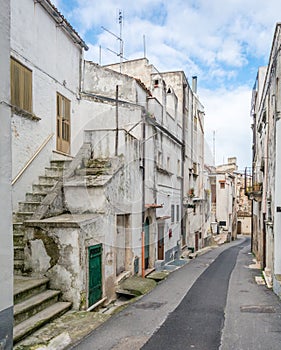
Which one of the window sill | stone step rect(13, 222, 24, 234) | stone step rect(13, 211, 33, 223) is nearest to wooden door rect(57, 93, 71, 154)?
the window sill

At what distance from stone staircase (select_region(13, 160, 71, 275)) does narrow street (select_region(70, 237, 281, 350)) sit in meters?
2.50

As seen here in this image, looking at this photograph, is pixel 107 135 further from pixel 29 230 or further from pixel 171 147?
pixel 171 147

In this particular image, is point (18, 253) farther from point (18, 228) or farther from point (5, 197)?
point (5, 197)

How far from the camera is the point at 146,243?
1363 cm

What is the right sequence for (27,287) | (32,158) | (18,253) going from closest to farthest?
→ (27,287), (18,253), (32,158)

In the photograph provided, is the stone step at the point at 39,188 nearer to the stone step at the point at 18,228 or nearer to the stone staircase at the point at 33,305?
the stone step at the point at 18,228

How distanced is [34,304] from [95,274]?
206cm

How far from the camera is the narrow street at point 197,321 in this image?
19.5 feet

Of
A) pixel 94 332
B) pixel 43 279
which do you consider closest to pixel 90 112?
pixel 43 279

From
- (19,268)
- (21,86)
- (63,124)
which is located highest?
(21,86)

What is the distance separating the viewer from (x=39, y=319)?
6.16 m

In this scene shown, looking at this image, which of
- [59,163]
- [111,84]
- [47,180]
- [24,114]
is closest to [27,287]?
[47,180]

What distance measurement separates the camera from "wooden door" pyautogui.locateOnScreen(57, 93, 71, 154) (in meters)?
11.6

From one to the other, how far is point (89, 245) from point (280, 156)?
602 centimetres
